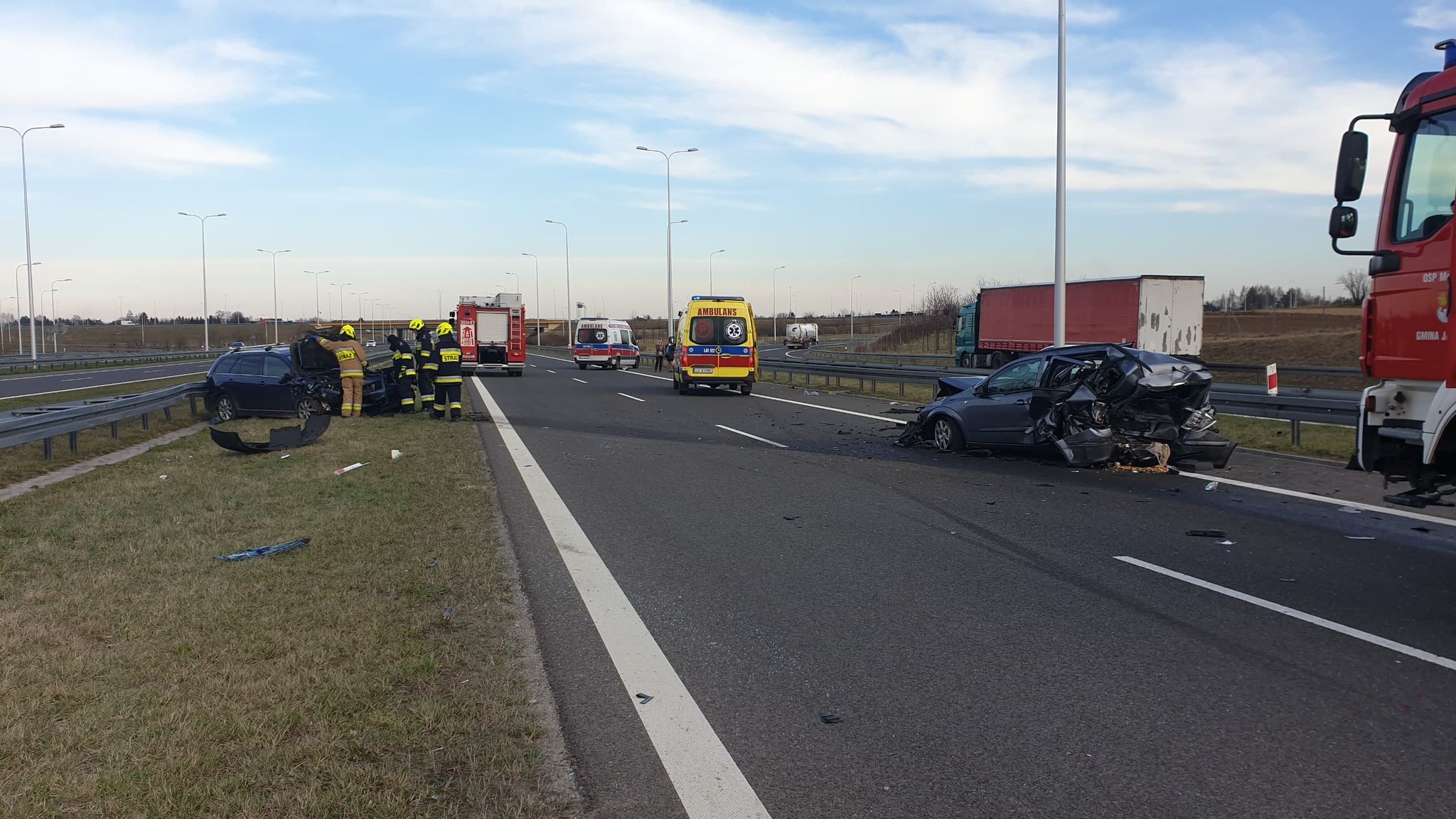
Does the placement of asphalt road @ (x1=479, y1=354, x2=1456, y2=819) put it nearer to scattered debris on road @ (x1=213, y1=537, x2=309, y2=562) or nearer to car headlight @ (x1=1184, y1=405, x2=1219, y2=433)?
car headlight @ (x1=1184, y1=405, x2=1219, y2=433)

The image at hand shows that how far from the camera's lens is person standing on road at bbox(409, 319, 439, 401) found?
1909cm

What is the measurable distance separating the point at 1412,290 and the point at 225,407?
60.9 feet

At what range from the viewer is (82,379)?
36969mm

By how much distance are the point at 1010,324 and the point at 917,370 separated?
56.9ft

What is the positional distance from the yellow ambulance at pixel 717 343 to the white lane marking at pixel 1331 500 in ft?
51.2

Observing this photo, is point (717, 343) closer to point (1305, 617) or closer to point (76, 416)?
point (76, 416)

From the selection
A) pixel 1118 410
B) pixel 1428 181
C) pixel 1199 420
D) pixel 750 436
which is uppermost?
pixel 1428 181

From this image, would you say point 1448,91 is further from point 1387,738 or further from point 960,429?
point 960,429

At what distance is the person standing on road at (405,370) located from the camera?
2008 cm

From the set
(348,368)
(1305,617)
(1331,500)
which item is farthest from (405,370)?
(1305,617)

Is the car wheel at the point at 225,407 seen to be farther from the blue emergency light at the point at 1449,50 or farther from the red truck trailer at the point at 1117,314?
the red truck trailer at the point at 1117,314

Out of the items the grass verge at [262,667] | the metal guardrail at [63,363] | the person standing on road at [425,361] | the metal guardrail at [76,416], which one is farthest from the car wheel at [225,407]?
the metal guardrail at [63,363]

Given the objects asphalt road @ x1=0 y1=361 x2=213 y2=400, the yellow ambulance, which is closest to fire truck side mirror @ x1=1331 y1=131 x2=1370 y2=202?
the yellow ambulance

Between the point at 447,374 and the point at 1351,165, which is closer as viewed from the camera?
the point at 1351,165
